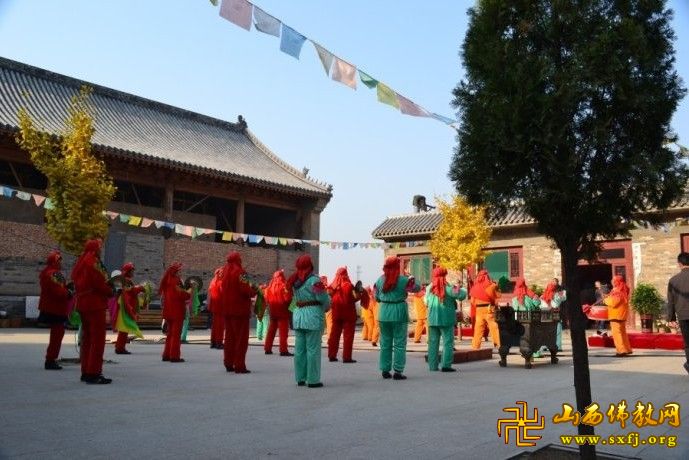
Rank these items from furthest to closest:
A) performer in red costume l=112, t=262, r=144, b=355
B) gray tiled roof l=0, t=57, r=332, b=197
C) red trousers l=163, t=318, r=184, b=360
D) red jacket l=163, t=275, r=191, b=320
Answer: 1. gray tiled roof l=0, t=57, r=332, b=197
2. red trousers l=163, t=318, r=184, b=360
3. red jacket l=163, t=275, r=191, b=320
4. performer in red costume l=112, t=262, r=144, b=355

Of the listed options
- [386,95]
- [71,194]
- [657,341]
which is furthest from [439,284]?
[657,341]

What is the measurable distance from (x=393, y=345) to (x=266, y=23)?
4690mm

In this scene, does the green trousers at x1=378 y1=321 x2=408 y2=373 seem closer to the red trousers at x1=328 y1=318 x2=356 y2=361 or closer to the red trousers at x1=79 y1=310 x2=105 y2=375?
the red trousers at x1=328 y1=318 x2=356 y2=361

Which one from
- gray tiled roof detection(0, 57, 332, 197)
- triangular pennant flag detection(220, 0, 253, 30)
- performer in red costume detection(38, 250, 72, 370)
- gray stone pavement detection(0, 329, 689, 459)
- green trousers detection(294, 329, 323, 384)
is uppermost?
gray tiled roof detection(0, 57, 332, 197)

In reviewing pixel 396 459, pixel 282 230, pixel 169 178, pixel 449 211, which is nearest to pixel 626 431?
pixel 396 459

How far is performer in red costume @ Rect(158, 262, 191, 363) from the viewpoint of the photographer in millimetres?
10328

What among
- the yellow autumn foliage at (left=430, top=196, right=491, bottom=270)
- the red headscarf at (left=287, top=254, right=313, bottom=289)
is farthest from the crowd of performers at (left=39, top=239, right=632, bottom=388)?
the yellow autumn foliage at (left=430, top=196, right=491, bottom=270)

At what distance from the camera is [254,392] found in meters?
7.02

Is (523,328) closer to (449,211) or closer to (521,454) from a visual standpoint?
(521,454)

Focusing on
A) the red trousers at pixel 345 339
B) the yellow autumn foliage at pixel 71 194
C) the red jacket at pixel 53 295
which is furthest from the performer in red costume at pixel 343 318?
the red jacket at pixel 53 295

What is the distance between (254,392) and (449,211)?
14149 mm

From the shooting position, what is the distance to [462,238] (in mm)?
19875

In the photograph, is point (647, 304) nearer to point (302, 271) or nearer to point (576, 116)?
point (302, 271)

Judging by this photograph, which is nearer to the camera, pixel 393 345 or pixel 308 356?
pixel 308 356
